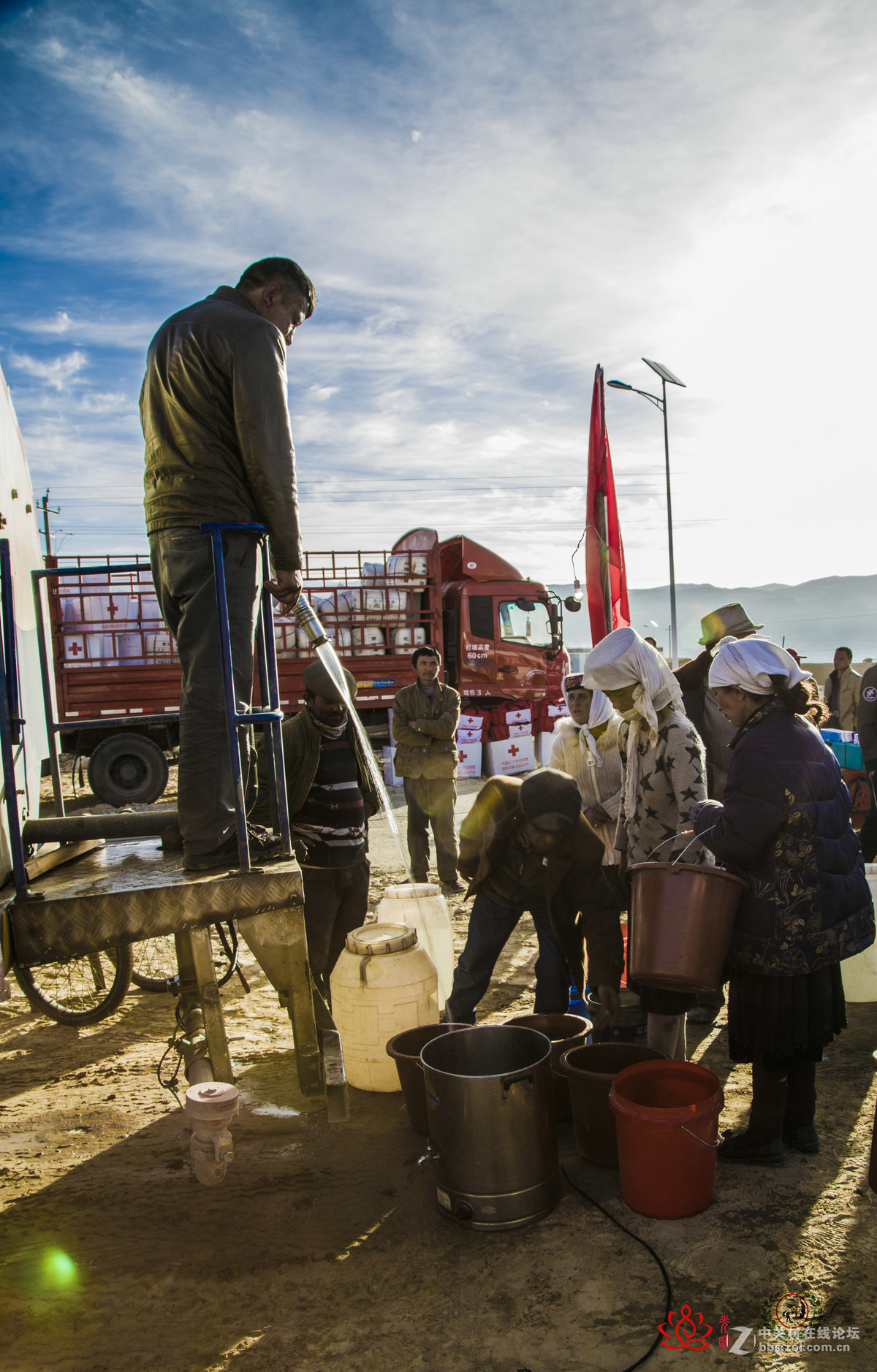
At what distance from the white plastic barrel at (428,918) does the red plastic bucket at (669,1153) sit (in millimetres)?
1813

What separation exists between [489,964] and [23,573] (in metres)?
3.02

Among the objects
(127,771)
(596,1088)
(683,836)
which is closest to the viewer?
(596,1088)

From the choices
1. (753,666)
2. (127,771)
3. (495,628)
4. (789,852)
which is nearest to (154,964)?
(789,852)

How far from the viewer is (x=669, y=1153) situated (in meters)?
2.76

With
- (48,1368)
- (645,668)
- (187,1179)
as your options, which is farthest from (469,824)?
(48,1368)

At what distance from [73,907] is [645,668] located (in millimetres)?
2445

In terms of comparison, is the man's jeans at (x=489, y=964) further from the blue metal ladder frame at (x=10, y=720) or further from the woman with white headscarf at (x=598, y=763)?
the blue metal ladder frame at (x=10, y=720)

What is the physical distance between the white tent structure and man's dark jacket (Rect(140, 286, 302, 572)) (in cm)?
153

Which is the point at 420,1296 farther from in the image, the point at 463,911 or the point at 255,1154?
the point at 463,911

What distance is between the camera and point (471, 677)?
13641 mm

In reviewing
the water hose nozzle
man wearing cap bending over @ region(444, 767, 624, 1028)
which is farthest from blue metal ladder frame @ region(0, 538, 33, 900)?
man wearing cap bending over @ region(444, 767, 624, 1028)

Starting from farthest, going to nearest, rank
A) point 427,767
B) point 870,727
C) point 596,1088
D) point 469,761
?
point 469,761
point 427,767
point 870,727
point 596,1088

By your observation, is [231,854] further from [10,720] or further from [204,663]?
[10,720]

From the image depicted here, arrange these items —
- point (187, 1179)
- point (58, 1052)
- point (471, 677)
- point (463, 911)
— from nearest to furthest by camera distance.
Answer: point (187, 1179) → point (58, 1052) → point (463, 911) → point (471, 677)
